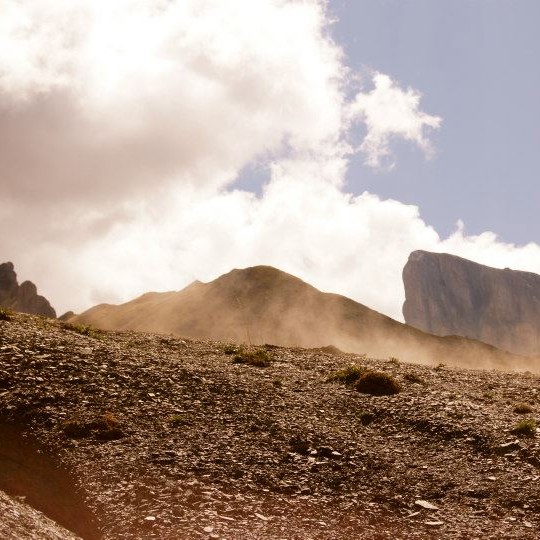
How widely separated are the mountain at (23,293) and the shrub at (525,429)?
166326 mm

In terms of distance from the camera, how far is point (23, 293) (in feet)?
567

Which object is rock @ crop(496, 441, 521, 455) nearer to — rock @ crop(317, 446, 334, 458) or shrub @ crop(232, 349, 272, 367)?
rock @ crop(317, 446, 334, 458)

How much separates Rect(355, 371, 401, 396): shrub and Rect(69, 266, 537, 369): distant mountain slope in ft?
319

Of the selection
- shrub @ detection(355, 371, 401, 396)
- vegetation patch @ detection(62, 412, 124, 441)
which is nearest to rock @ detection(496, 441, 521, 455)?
shrub @ detection(355, 371, 401, 396)

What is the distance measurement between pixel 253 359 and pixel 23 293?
16018cm

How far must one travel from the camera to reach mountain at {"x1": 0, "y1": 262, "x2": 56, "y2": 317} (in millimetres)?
169500

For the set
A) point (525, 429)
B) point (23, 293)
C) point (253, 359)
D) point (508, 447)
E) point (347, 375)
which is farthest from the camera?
point (23, 293)

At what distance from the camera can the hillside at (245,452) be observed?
14.6 m

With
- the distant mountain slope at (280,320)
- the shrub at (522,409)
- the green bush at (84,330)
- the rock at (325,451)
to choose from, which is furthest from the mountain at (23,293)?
the rock at (325,451)

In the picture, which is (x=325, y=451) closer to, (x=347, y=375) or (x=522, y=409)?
(x=347, y=375)

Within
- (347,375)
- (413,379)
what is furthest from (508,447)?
(413,379)

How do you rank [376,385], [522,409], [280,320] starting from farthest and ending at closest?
[280,320]
[376,385]
[522,409]

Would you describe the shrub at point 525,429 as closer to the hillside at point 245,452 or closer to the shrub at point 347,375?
the hillside at point 245,452

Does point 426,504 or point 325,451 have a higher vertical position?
point 325,451
